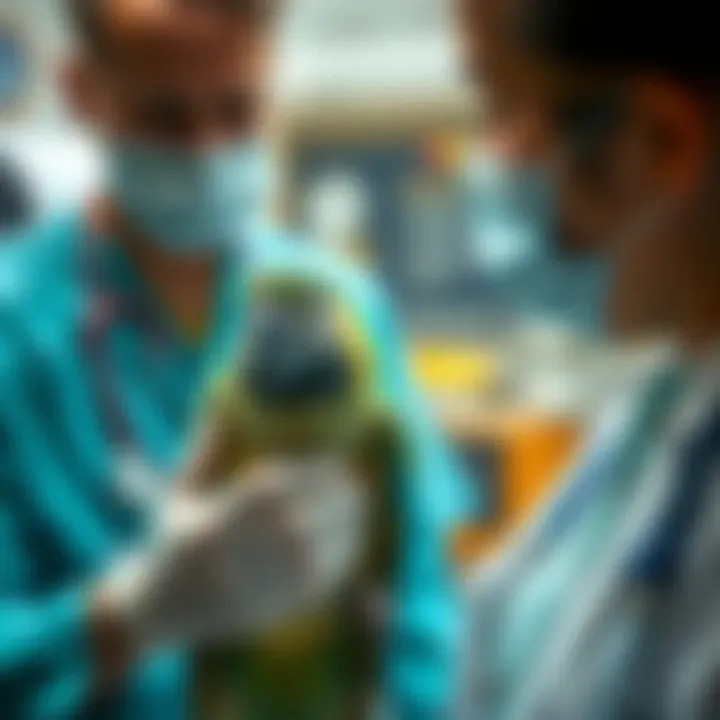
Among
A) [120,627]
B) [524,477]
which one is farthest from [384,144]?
[120,627]

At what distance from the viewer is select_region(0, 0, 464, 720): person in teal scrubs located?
90cm

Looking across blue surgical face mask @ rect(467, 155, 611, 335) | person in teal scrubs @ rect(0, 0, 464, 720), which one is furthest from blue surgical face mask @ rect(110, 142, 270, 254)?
blue surgical face mask @ rect(467, 155, 611, 335)

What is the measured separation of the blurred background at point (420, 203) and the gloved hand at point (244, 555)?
0.07 meters

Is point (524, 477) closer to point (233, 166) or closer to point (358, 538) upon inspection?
point (358, 538)

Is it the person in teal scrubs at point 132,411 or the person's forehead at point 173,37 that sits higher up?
the person's forehead at point 173,37

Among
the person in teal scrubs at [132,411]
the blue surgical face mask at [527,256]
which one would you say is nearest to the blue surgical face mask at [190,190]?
the person in teal scrubs at [132,411]

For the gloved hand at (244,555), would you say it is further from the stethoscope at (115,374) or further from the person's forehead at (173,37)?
the person's forehead at (173,37)

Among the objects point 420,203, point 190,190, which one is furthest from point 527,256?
point 190,190

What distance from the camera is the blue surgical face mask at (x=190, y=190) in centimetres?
89

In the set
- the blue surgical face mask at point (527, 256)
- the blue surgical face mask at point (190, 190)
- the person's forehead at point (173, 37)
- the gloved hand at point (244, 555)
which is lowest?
the gloved hand at point (244, 555)

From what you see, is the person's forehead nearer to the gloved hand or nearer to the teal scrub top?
the teal scrub top

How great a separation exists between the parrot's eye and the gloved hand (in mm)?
37

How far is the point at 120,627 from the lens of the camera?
35.6 inches

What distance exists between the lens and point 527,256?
88 centimetres
